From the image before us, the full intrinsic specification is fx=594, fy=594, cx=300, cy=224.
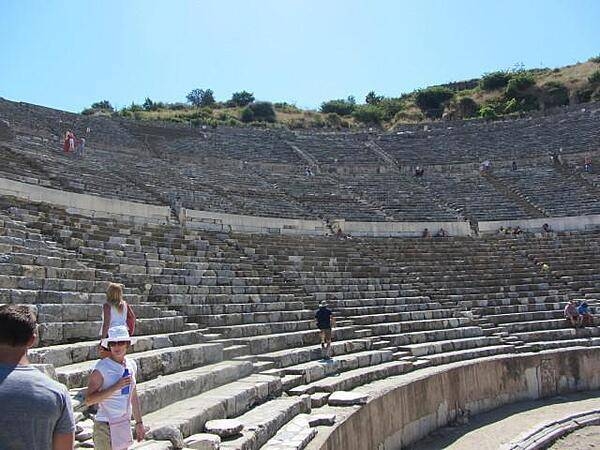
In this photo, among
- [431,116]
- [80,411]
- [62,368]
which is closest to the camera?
[80,411]

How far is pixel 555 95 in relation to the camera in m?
41.5

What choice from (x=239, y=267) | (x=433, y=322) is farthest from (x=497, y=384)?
(x=239, y=267)

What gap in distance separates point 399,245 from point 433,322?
594 cm

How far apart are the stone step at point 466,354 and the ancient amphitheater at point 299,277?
5 cm

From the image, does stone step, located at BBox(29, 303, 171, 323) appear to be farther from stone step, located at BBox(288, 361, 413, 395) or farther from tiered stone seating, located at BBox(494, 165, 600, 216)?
tiered stone seating, located at BBox(494, 165, 600, 216)

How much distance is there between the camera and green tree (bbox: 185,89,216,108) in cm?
5772

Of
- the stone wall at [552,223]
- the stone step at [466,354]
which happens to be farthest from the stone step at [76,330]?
the stone wall at [552,223]

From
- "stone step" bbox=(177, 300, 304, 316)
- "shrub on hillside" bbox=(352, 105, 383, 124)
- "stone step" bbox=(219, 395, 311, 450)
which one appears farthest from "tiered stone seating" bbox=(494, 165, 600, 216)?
"shrub on hillside" bbox=(352, 105, 383, 124)

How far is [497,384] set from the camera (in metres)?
10.4

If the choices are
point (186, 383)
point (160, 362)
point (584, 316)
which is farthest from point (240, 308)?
point (584, 316)

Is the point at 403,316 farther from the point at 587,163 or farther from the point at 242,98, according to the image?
the point at 242,98

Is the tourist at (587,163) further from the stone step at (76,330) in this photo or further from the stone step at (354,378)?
the stone step at (76,330)

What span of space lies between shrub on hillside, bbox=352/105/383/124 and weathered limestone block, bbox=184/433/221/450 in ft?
138

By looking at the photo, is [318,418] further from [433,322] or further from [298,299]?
[433,322]
